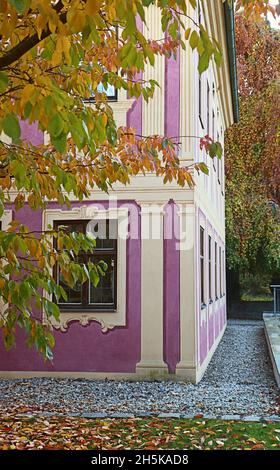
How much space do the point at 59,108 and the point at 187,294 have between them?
7.17m

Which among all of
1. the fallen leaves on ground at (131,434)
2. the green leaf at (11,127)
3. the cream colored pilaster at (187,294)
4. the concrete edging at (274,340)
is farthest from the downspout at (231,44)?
the green leaf at (11,127)

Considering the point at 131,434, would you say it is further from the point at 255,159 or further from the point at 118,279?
the point at 255,159

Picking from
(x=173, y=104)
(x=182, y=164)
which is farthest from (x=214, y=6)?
(x=182, y=164)

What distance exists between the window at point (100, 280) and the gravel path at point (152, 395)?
1.27 meters

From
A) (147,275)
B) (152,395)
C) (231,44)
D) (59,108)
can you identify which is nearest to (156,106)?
(147,275)

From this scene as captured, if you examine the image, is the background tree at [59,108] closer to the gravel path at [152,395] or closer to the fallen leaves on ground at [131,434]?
the fallen leaves on ground at [131,434]

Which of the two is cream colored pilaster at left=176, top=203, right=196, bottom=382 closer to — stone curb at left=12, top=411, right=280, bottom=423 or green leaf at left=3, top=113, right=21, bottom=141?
stone curb at left=12, top=411, right=280, bottom=423

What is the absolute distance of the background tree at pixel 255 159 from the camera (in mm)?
25812

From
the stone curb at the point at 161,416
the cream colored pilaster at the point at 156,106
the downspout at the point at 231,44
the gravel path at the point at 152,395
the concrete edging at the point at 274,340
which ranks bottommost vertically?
the gravel path at the point at 152,395

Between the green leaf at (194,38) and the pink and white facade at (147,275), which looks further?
the pink and white facade at (147,275)

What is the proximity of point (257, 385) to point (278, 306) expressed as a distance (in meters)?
18.2

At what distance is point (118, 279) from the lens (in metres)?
10.1

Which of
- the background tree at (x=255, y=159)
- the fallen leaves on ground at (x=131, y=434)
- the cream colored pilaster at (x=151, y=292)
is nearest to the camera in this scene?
the fallen leaves on ground at (x=131, y=434)

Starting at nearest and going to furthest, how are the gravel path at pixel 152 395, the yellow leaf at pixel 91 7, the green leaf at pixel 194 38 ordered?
the yellow leaf at pixel 91 7 < the green leaf at pixel 194 38 < the gravel path at pixel 152 395
